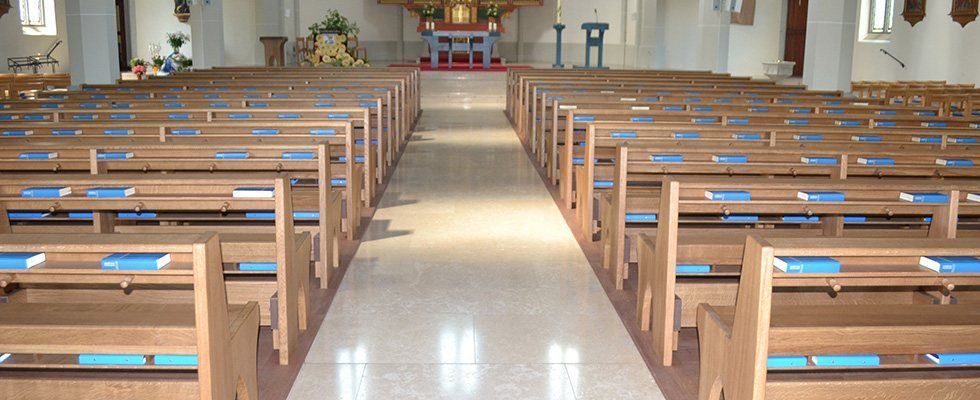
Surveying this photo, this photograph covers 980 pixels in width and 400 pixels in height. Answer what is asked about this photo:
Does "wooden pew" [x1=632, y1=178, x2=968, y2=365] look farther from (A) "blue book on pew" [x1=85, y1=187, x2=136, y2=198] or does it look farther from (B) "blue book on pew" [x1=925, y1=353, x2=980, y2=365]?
(A) "blue book on pew" [x1=85, y1=187, x2=136, y2=198]

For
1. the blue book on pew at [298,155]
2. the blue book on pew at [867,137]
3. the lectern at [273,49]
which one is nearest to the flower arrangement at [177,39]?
the lectern at [273,49]

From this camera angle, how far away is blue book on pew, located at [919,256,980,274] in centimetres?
252

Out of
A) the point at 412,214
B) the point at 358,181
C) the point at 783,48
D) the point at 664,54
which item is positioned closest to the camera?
the point at 358,181

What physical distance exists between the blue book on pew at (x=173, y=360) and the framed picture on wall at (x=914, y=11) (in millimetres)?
17556

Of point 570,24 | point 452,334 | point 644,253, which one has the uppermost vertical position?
point 570,24

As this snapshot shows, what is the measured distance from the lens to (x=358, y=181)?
20.0 ft

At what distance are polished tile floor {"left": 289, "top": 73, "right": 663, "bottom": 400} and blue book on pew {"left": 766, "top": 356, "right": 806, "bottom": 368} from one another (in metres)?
0.84

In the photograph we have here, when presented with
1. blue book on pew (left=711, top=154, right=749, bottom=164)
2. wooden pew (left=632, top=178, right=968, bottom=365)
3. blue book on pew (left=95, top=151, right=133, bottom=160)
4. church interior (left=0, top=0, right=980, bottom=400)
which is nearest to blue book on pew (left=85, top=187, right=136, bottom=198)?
church interior (left=0, top=0, right=980, bottom=400)

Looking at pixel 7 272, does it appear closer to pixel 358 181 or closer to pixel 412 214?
pixel 358 181

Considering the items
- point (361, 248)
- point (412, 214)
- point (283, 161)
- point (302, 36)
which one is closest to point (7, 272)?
point (283, 161)

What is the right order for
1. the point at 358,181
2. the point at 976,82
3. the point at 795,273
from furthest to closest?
the point at 976,82 → the point at 358,181 → the point at 795,273

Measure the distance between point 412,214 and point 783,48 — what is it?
63.7 feet

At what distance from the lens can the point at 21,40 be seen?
20.7 metres

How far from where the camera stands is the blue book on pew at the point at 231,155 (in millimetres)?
4766
